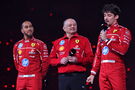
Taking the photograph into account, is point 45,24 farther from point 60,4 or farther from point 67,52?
point 67,52

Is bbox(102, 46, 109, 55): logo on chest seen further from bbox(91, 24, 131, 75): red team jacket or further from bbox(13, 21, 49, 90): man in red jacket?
bbox(13, 21, 49, 90): man in red jacket

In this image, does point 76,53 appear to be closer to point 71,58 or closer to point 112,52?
point 71,58

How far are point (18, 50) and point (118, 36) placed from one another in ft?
5.31

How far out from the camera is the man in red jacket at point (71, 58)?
3.64 metres

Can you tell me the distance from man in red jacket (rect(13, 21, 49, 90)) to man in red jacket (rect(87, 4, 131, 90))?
98cm

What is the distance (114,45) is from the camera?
3051 millimetres

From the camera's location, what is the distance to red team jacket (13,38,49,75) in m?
4.05

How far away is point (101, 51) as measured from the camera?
132 inches

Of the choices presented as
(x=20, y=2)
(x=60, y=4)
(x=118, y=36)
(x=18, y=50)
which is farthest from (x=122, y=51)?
(x=20, y=2)

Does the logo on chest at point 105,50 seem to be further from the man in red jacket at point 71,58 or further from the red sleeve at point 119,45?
the man in red jacket at point 71,58

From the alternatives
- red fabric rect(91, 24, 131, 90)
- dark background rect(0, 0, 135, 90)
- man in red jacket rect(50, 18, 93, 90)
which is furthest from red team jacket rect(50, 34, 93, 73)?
dark background rect(0, 0, 135, 90)

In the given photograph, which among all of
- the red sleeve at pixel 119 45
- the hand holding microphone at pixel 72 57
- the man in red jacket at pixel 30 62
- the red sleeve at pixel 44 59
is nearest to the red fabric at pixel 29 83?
the man in red jacket at pixel 30 62

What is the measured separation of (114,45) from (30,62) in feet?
4.66

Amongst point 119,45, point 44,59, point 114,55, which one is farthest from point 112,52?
point 44,59
